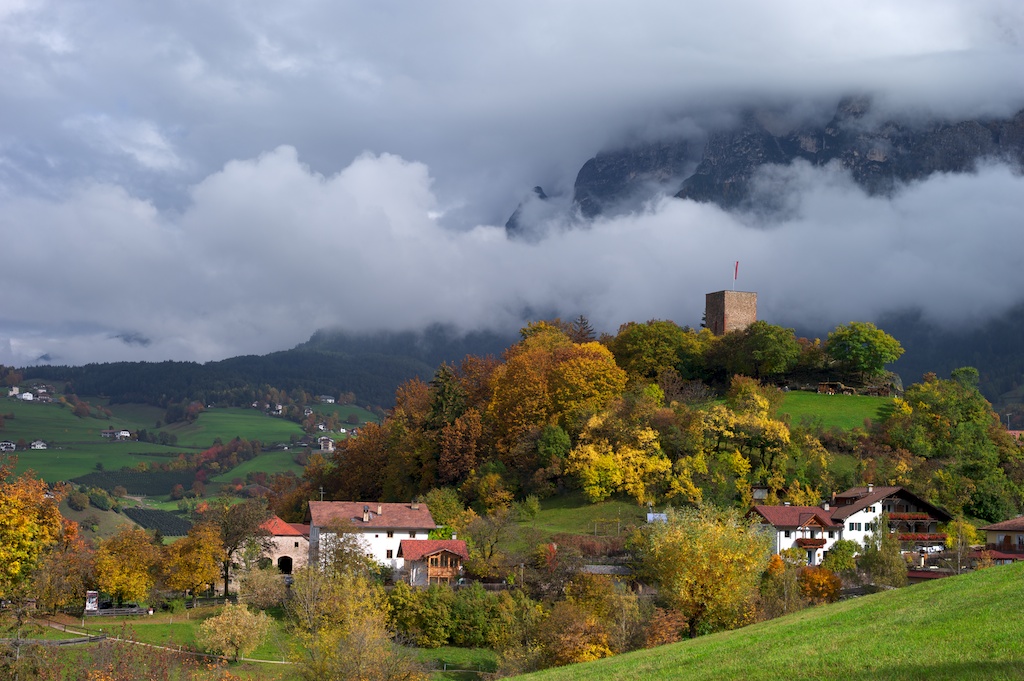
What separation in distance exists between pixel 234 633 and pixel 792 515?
32470 millimetres

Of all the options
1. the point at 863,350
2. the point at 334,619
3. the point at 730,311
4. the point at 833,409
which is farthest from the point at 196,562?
the point at 863,350

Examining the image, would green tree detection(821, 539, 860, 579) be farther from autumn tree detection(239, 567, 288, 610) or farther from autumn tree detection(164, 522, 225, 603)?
autumn tree detection(164, 522, 225, 603)

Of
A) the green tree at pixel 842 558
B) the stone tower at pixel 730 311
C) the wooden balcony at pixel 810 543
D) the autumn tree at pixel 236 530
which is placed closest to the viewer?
the green tree at pixel 842 558

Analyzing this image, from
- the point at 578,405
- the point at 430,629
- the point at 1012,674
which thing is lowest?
the point at 430,629

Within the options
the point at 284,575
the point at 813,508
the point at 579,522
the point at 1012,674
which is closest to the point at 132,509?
the point at 284,575

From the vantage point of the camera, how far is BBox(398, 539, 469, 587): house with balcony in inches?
2366

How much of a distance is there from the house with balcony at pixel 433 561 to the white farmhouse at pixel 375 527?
9.71 feet

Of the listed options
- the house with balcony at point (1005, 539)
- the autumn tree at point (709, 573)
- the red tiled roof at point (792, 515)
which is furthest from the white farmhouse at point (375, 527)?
the house with balcony at point (1005, 539)

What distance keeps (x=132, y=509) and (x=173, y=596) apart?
117491mm

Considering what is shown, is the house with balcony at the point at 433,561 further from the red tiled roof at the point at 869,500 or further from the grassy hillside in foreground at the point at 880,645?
the grassy hillside in foreground at the point at 880,645

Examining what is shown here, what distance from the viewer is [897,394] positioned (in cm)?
8506

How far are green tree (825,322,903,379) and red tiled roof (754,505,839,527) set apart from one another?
1073 inches

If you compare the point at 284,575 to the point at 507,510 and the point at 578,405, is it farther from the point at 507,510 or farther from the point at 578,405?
the point at 578,405

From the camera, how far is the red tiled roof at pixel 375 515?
2554 inches
